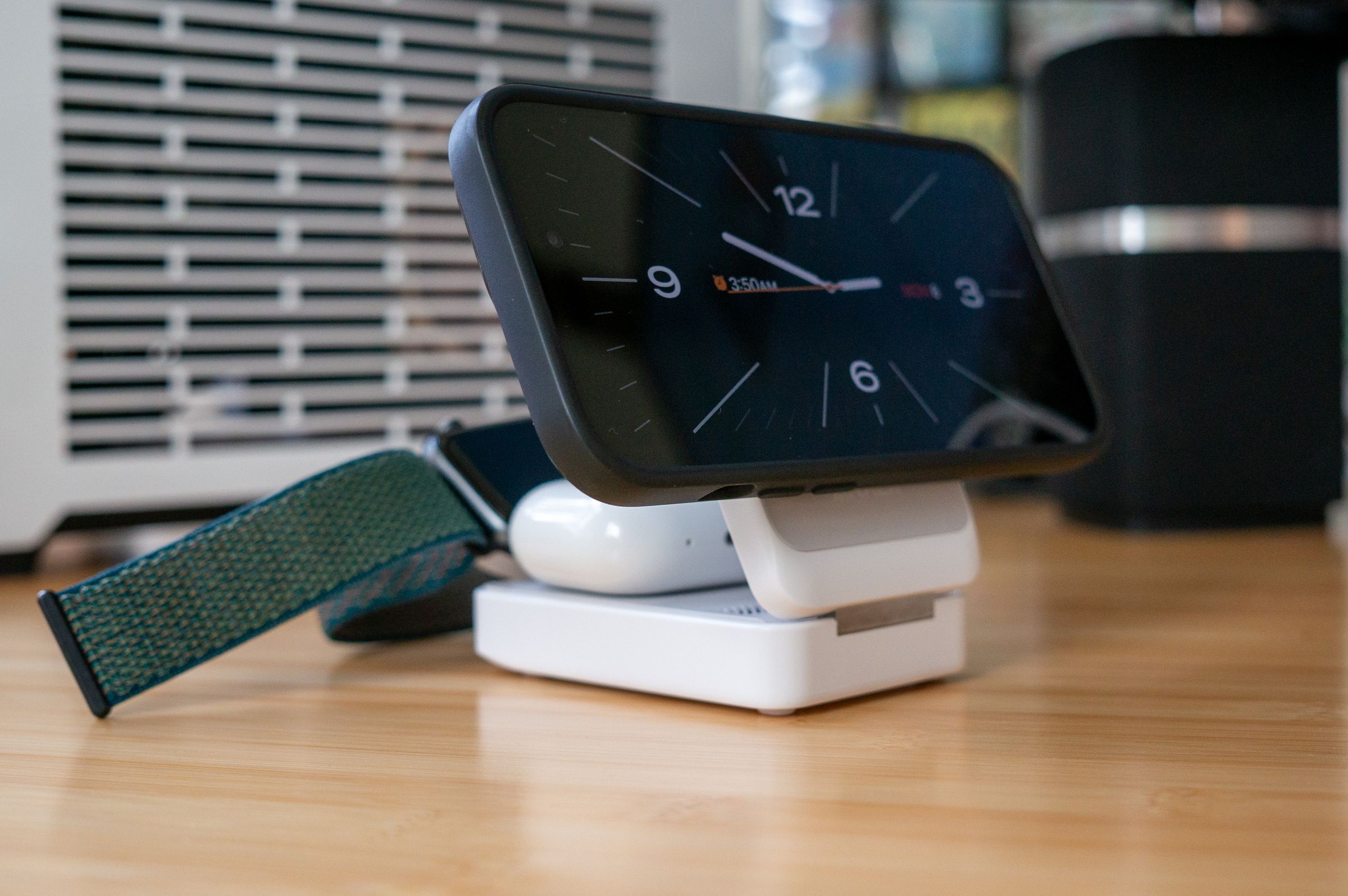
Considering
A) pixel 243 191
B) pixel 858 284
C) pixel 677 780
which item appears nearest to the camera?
pixel 677 780

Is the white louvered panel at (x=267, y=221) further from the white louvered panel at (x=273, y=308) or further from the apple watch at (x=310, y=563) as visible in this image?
the apple watch at (x=310, y=563)

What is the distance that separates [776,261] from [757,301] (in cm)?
3

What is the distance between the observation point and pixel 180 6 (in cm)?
108

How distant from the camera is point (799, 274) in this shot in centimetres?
55

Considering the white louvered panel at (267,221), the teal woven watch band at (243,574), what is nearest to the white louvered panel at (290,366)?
the white louvered panel at (267,221)

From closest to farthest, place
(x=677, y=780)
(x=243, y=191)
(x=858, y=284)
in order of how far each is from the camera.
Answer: (x=677, y=780), (x=858, y=284), (x=243, y=191)

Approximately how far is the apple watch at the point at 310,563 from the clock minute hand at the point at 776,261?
0.21 meters

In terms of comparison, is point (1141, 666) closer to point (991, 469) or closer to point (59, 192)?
point (991, 469)

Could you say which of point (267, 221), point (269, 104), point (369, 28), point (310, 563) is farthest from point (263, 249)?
point (310, 563)

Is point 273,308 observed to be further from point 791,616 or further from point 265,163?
point 791,616

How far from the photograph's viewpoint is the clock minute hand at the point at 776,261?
0.54 meters

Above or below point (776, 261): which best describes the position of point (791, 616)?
below

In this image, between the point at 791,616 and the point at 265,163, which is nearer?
the point at 791,616

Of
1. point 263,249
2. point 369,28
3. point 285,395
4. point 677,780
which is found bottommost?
point 677,780
